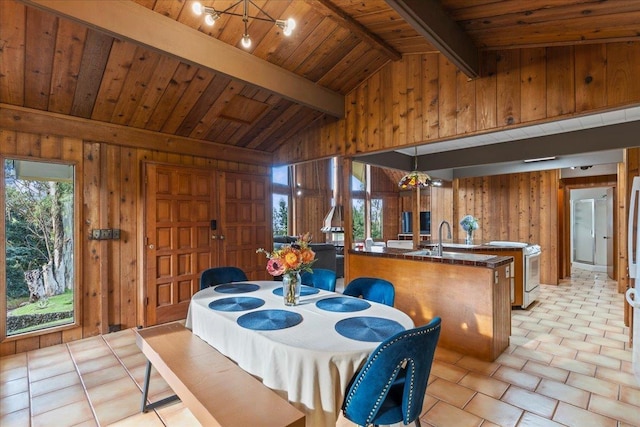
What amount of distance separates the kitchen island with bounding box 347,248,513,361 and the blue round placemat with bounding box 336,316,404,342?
5.06 ft

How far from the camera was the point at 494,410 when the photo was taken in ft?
7.18

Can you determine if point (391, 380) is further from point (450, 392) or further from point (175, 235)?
point (175, 235)

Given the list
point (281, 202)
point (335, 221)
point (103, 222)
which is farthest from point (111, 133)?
point (281, 202)

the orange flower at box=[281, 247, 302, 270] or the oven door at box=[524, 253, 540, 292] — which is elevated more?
the orange flower at box=[281, 247, 302, 270]

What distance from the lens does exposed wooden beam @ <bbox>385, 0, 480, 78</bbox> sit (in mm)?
2041

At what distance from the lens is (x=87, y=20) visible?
7.25 feet

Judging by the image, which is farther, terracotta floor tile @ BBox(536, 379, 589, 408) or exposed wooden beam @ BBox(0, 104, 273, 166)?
exposed wooden beam @ BBox(0, 104, 273, 166)

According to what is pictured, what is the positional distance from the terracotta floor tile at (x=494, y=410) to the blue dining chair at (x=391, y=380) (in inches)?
36.4

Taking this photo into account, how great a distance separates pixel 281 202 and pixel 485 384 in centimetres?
789

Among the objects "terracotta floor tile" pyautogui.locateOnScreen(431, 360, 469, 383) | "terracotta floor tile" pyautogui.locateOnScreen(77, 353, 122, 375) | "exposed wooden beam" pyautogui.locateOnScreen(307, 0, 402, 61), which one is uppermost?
"exposed wooden beam" pyautogui.locateOnScreen(307, 0, 402, 61)

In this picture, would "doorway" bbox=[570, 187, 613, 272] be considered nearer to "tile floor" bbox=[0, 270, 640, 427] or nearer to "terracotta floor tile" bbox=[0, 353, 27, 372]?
"tile floor" bbox=[0, 270, 640, 427]

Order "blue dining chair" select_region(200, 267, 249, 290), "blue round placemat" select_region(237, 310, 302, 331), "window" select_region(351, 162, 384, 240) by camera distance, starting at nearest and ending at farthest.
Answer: "blue round placemat" select_region(237, 310, 302, 331)
"blue dining chair" select_region(200, 267, 249, 290)
"window" select_region(351, 162, 384, 240)

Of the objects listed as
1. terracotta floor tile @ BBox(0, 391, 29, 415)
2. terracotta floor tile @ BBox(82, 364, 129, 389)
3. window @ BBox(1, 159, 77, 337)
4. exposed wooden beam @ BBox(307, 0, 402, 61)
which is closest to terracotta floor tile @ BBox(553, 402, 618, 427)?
terracotta floor tile @ BBox(82, 364, 129, 389)

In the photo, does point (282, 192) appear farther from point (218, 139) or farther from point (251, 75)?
point (251, 75)
